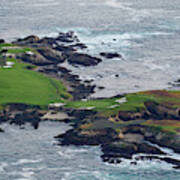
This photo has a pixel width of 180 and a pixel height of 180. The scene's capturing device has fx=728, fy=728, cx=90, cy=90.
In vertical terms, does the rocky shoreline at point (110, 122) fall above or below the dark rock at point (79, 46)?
below

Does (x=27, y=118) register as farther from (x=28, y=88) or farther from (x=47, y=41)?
(x=47, y=41)

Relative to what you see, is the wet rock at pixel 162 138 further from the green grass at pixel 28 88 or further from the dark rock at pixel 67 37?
the dark rock at pixel 67 37

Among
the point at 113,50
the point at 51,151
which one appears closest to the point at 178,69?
the point at 113,50

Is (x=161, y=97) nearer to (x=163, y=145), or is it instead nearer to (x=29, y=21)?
(x=163, y=145)

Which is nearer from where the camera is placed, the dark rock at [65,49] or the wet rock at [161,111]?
the wet rock at [161,111]

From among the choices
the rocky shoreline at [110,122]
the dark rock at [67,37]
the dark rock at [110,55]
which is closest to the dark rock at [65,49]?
the dark rock at [110,55]

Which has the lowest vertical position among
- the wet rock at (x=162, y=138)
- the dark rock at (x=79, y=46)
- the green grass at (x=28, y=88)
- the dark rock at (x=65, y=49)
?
the wet rock at (x=162, y=138)

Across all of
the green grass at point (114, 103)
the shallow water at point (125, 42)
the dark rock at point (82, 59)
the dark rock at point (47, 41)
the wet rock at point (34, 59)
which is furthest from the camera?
the dark rock at point (47, 41)
